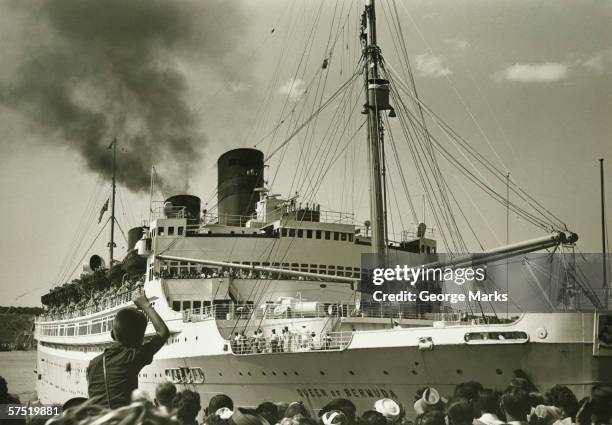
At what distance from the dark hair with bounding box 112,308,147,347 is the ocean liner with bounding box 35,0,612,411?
34.3 feet

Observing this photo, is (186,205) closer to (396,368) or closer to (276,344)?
(276,344)

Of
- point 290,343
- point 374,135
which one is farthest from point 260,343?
point 374,135

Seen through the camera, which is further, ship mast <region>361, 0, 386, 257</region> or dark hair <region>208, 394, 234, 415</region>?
ship mast <region>361, 0, 386, 257</region>

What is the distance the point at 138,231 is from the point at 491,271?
16961 mm

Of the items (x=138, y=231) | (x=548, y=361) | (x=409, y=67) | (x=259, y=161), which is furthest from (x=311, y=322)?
(x=138, y=231)

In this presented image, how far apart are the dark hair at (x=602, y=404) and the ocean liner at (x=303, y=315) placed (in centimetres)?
987

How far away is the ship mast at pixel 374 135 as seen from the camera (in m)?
20.7

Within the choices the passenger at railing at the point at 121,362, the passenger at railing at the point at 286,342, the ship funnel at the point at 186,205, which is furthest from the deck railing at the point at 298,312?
the passenger at railing at the point at 121,362

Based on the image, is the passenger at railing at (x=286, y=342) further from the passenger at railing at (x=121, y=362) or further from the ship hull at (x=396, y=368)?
the passenger at railing at (x=121, y=362)

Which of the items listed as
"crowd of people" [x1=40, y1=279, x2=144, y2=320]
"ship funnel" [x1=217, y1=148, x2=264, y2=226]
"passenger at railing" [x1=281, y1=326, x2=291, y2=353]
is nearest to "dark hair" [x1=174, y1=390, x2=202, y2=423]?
"passenger at railing" [x1=281, y1=326, x2=291, y2=353]

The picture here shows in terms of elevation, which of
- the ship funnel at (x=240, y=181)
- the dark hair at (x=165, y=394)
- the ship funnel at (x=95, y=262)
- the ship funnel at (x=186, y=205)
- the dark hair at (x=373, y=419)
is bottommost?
the dark hair at (x=373, y=419)

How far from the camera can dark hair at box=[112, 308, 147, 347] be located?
4738 millimetres

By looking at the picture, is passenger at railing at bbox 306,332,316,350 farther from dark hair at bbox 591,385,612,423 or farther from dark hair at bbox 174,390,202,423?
dark hair at bbox 174,390,202,423

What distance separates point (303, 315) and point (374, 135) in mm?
5626
